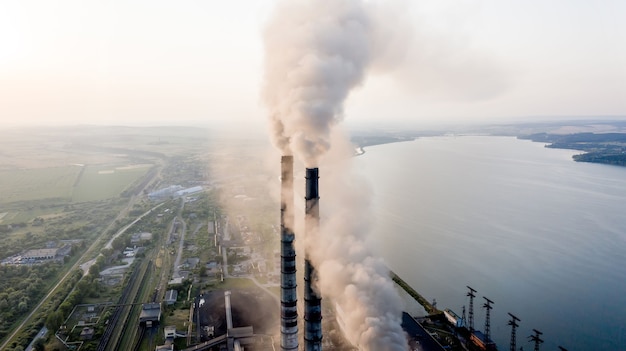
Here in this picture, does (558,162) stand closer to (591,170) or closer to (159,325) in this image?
(591,170)

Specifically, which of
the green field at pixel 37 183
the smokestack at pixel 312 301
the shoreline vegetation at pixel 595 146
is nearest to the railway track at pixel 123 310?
the smokestack at pixel 312 301

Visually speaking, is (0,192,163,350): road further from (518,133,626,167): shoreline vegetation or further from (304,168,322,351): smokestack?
(518,133,626,167): shoreline vegetation

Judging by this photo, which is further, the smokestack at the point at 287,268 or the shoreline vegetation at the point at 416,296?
the shoreline vegetation at the point at 416,296

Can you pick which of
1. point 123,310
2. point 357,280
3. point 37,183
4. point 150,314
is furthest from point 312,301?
point 37,183

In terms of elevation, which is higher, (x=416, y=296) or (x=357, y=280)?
(x=357, y=280)

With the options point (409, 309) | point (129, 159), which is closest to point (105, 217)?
point (409, 309)

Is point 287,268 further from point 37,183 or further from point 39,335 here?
point 37,183

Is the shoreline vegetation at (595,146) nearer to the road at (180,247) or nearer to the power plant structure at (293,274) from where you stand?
the road at (180,247)
